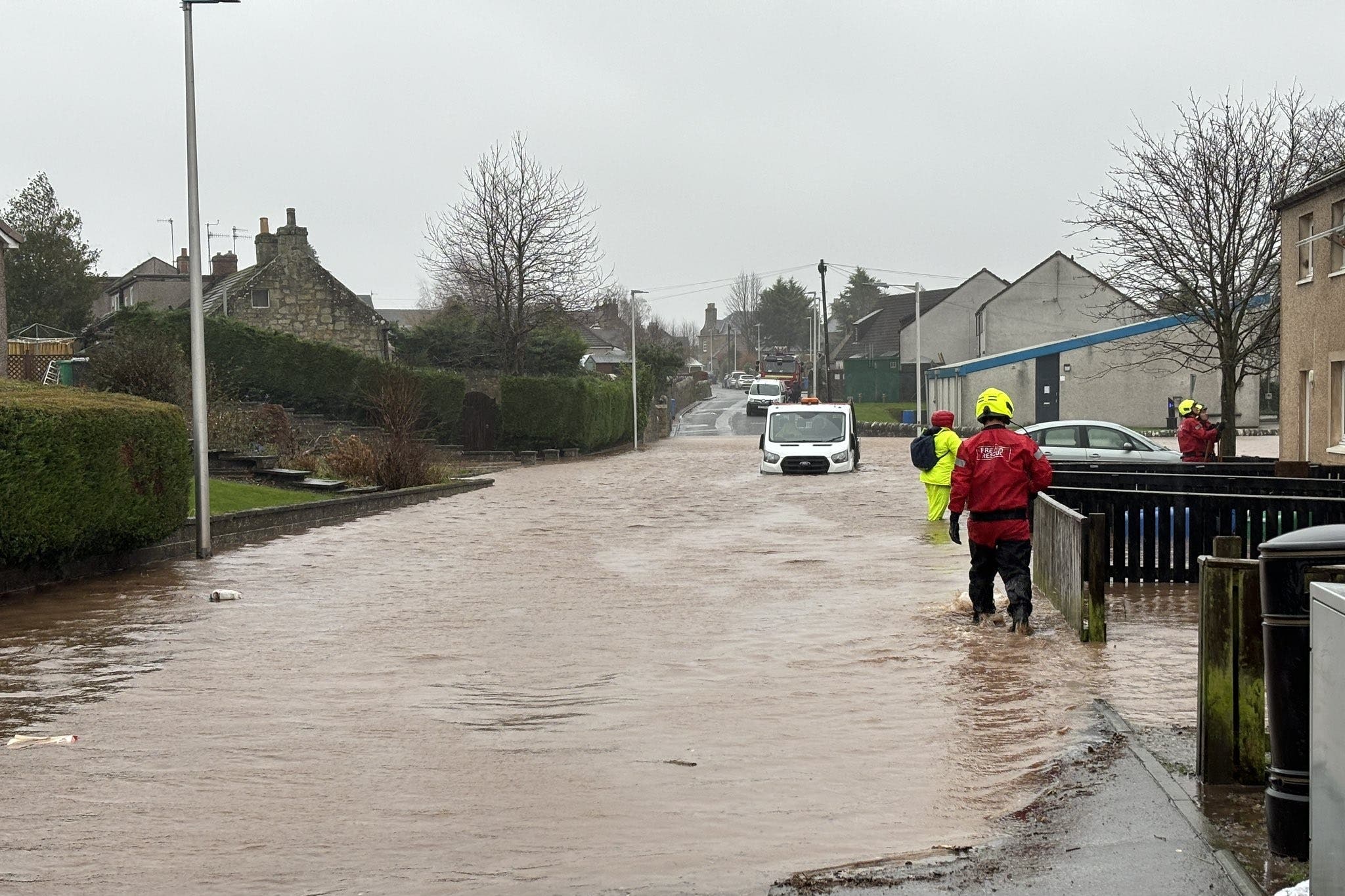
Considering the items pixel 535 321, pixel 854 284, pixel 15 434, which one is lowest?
pixel 15 434

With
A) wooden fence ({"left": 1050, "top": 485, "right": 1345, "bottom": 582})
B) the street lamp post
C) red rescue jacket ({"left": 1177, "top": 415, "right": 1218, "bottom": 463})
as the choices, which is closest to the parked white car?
the street lamp post

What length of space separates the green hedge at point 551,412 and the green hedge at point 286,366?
489cm

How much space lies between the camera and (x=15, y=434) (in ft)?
43.0

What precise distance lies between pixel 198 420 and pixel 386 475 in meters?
11.7

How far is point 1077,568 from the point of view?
10.6 meters

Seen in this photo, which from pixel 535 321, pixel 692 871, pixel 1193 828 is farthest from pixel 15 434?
pixel 535 321

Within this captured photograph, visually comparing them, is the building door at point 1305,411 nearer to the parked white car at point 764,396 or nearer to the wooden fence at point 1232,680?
the wooden fence at point 1232,680

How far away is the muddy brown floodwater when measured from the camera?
5742 mm

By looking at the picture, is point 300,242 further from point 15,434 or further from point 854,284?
point 854,284

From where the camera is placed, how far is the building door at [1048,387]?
59.7 metres

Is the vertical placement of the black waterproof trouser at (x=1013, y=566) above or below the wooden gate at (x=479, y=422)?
below

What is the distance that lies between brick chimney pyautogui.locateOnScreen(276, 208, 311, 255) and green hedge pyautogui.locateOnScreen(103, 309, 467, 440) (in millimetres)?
13598

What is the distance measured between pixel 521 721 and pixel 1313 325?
22.3 m

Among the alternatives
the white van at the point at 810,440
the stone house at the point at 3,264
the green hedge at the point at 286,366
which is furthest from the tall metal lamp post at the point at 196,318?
the green hedge at the point at 286,366
